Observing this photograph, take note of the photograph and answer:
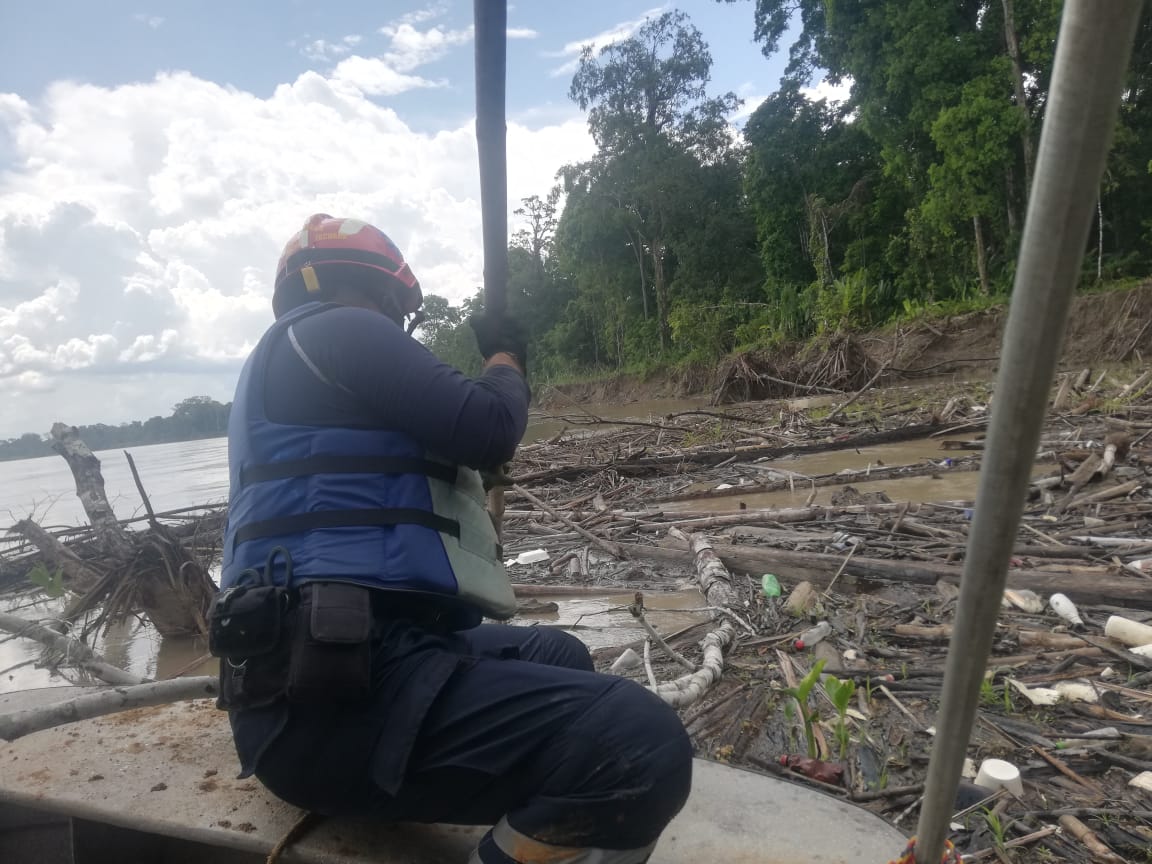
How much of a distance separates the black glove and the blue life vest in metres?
0.61

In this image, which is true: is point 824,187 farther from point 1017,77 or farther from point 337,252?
point 337,252


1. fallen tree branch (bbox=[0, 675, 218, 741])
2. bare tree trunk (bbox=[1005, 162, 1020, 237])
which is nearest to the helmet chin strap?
fallen tree branch (bbox=[0, 675, 218, 741])

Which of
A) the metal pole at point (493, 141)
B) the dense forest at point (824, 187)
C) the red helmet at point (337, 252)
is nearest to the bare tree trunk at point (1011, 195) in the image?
the dense forest at point (824, 187)

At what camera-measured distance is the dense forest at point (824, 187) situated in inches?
699

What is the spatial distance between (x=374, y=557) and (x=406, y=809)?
1.78ft

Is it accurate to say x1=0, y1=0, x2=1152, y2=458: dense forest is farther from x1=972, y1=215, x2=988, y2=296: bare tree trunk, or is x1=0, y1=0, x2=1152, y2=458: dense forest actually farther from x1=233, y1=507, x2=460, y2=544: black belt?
x1=233, y1=507, x2=460, y2=544: black belt

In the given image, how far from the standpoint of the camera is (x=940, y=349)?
16.5 m

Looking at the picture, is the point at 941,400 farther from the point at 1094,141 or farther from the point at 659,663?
the point at 1094,141

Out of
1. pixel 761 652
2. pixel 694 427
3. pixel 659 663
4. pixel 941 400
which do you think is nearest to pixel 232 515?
pixel 659 663

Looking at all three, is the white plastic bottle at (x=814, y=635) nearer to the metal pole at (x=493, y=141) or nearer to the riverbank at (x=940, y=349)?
the metal pole at (x=493, y=141)

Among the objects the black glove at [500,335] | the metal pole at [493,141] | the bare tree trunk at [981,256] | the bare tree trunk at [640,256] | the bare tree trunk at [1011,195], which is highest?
the bare tree trunk at [640,256]

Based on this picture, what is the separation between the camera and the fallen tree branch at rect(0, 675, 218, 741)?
1.96 meters

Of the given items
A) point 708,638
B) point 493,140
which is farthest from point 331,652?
point 708,638

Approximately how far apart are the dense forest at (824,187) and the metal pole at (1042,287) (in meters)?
8.29
